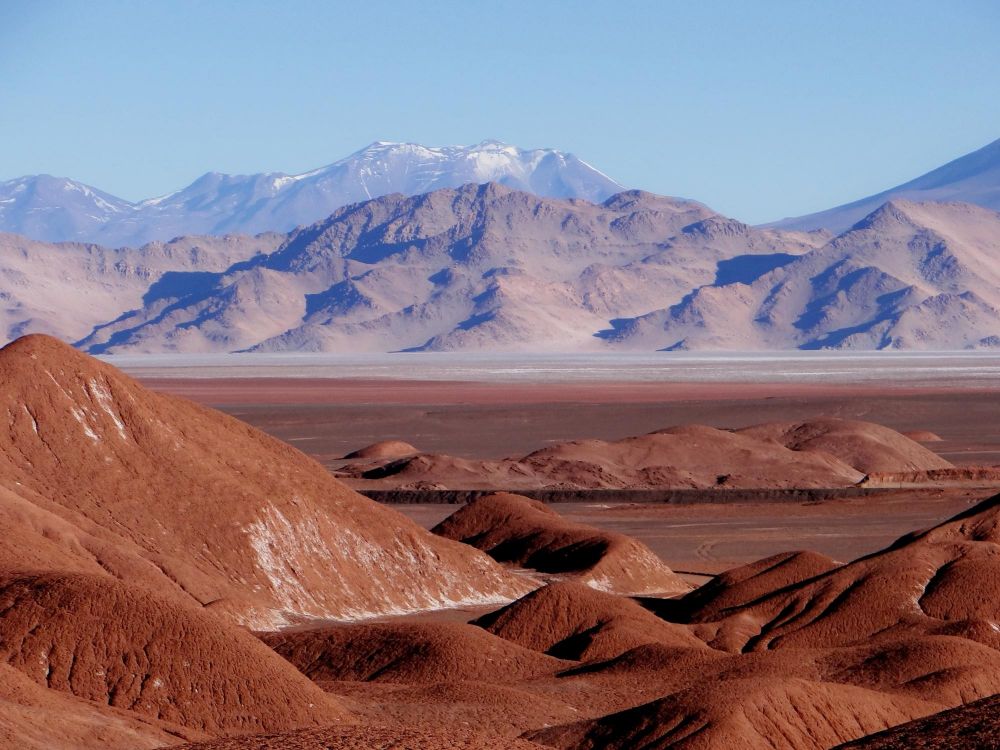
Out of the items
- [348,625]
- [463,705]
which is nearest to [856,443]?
[348,625]

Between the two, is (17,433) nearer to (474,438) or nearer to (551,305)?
(474,438)

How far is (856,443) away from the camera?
36.8m

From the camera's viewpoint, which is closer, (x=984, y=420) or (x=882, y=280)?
(x=984, y=420)

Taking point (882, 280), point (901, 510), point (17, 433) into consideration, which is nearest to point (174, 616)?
point (17, 433)

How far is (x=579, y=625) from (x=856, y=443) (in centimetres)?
2323

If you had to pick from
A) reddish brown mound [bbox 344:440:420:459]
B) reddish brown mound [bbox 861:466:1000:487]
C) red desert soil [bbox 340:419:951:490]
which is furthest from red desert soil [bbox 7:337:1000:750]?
reddish brown mound [bbox 344:440:420:459]

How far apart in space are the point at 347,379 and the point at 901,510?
67.0 meters

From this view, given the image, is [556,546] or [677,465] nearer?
[556,546]

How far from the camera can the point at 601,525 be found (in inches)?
1027

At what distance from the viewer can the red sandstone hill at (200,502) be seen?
15023mm

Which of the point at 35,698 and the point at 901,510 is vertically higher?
the point at 35,698

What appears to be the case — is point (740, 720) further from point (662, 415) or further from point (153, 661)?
point (662, 415)

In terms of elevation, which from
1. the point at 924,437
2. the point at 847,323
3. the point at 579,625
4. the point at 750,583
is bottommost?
the point at 847,323

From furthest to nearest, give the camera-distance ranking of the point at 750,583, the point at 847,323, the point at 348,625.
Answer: the point at 847,323
the point at 750,583
the point at 348,625
